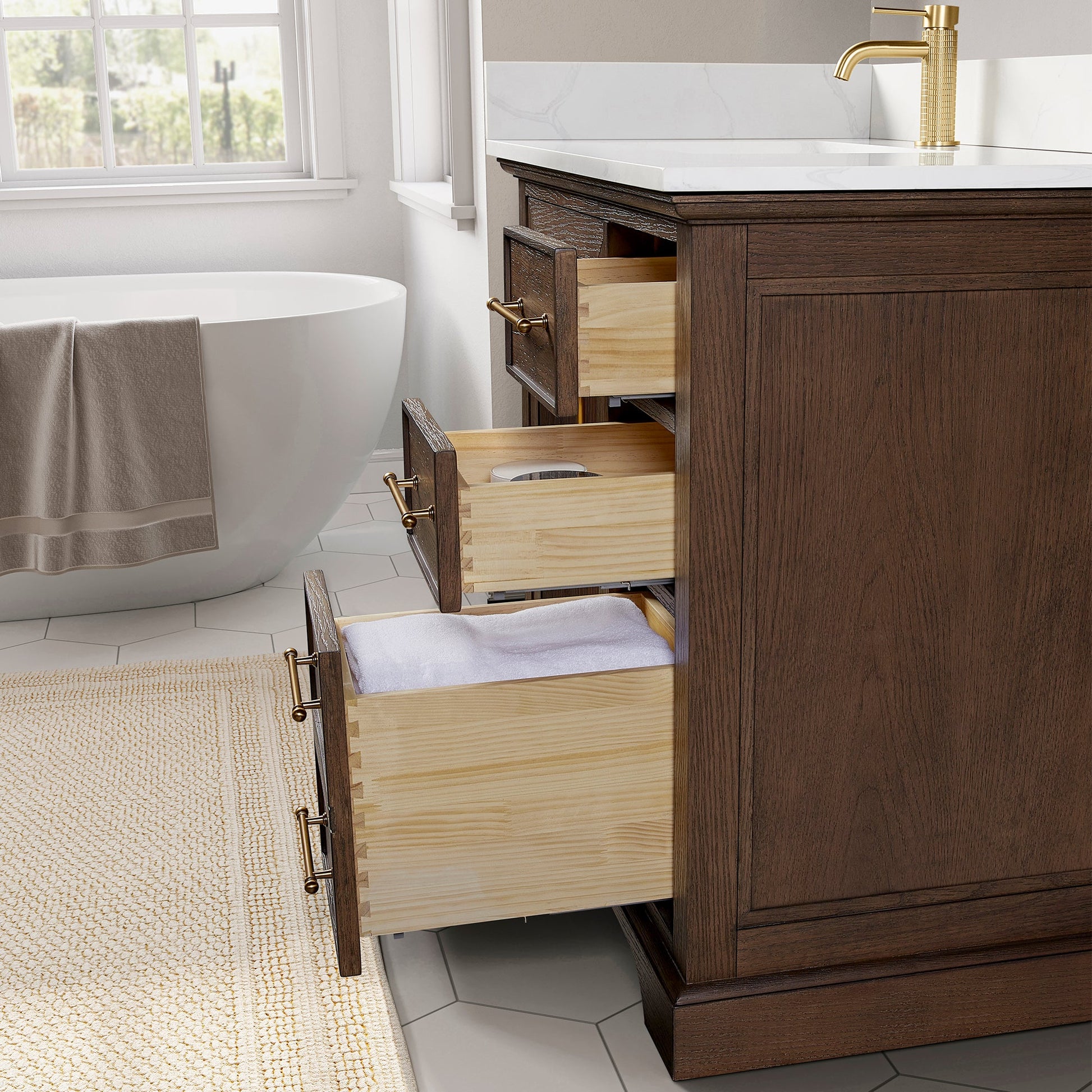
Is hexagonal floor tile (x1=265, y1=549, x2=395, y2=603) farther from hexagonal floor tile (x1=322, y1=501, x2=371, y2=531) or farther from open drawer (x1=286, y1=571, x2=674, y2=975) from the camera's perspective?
open drawer (x1=286, y1=571, x2=674, y2=975)

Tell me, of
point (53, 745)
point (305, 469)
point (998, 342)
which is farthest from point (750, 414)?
point (305, 469)

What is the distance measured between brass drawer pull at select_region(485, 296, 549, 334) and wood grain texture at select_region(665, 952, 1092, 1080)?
636mm

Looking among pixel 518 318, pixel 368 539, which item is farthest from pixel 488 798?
pixel 368 539

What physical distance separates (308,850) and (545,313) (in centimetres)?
52

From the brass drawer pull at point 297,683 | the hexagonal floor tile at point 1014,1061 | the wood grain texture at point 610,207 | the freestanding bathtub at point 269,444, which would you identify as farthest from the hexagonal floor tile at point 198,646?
the hexagonal floor tile at point 1014,1061

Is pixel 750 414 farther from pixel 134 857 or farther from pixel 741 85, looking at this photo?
pixel 134 857

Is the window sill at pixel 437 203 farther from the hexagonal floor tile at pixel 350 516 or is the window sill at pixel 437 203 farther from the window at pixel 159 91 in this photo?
the hexagonal floor tile at pixel 350 516

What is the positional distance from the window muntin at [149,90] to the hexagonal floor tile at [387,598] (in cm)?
145

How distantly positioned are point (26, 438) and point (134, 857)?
843mm

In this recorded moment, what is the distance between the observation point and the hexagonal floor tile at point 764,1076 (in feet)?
3.58

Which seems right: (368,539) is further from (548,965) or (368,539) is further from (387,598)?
(548,965)

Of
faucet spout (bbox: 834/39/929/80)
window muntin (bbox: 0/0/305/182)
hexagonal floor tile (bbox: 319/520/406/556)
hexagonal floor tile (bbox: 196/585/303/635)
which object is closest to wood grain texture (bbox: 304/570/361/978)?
faucet spout (bbox: 834/39/929/80)

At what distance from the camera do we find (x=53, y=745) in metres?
1.79

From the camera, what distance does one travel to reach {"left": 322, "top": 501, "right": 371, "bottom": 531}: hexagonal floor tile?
288cm
